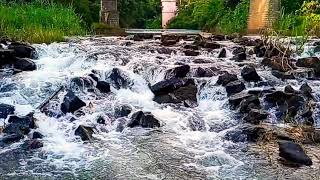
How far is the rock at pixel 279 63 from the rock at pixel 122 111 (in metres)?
3.22

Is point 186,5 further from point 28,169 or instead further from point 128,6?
point 28,169

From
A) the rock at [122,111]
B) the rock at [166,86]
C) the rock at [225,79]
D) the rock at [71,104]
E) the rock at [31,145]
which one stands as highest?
the rock at [225,79]

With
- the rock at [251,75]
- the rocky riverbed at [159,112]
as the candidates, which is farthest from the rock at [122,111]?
the rock at [251,75]

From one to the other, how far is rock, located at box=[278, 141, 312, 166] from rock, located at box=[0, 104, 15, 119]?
12.3ft

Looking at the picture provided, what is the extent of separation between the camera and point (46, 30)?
11484mm

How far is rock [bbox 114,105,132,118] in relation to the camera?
6850 mm

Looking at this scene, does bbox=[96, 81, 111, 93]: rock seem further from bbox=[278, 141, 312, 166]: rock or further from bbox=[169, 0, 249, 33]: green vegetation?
bbox=[169, 0, 249, 33]: green vegetation

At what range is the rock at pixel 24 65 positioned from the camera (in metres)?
8.59

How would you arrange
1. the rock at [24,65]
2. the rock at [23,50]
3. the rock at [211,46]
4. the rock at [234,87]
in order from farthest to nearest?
1. the rock at [211,46]
2. the rock at [23,50]
3. the rock at [24,65]
4. the rock at [234,87]

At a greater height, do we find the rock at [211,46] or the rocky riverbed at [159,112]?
the rock at [211,46]

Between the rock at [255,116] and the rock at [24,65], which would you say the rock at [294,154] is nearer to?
the rock at [255,116]

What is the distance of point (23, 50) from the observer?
30.5ft

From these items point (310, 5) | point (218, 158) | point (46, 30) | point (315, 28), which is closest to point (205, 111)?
point (218, 158)

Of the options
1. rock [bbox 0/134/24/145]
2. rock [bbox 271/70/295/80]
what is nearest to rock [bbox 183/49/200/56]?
rock [bbox 271/70/295/80]
